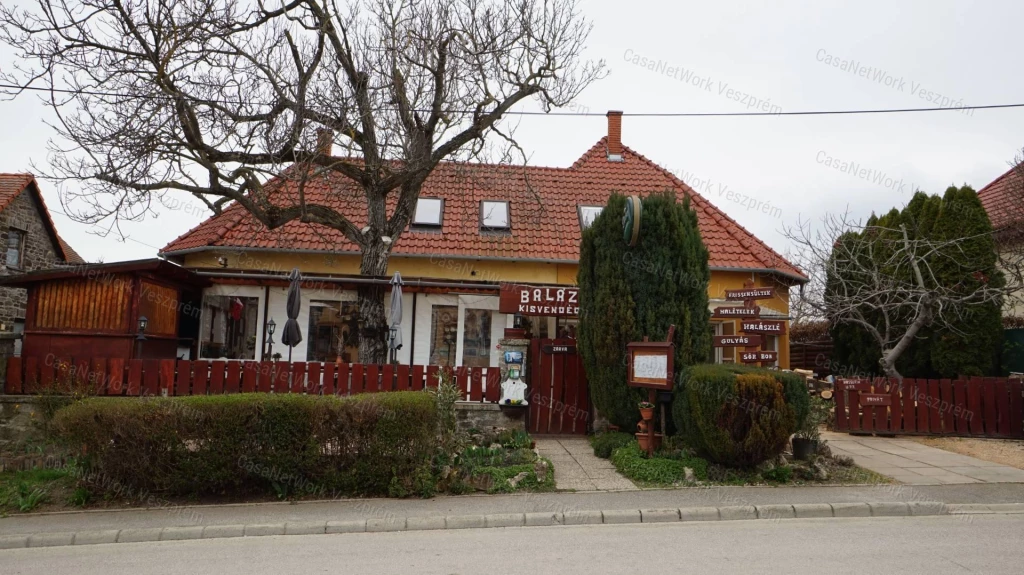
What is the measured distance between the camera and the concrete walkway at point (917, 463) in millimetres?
9305

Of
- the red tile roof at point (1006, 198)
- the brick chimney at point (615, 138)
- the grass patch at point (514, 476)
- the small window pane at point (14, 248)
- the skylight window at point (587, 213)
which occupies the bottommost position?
the grass patch at point (514, 476)

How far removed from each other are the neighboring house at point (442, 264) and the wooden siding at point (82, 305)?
2.39m

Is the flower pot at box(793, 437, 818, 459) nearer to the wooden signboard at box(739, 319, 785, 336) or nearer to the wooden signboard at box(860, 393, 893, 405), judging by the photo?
the wooden signboard at box(739, 319, 785, 336)

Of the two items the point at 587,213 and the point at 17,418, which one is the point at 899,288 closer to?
the point at 587,213

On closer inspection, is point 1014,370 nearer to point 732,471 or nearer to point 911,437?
point 911,437

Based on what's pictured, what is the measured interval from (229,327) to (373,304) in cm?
443

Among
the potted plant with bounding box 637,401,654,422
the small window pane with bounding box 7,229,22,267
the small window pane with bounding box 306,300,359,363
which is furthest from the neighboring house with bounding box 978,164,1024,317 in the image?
the small window pane with bounding box 7,229,22,267

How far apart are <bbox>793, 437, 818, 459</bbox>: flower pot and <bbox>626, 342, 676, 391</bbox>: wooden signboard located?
7.01 ft

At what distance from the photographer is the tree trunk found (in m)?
13.2

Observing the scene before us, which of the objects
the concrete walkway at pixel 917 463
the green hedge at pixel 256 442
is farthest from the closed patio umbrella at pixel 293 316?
the concrete walkway at pixel 917 463

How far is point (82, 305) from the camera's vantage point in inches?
457

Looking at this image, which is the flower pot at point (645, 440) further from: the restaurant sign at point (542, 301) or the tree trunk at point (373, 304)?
the tree trunk at point (373, 304)

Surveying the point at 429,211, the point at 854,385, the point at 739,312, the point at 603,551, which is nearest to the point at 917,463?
the point at 854,385

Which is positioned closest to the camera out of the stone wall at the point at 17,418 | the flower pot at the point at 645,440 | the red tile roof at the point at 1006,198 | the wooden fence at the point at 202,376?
the flower pot at the point at 645,440
